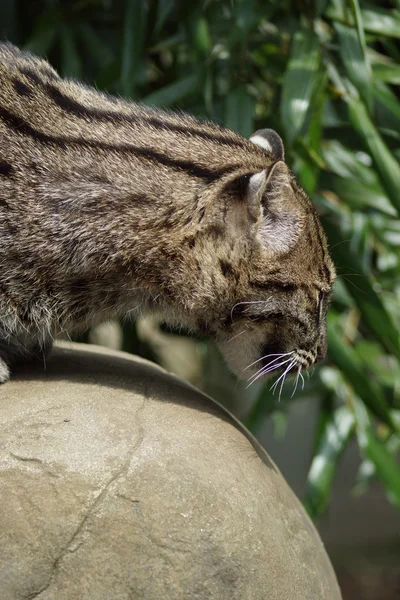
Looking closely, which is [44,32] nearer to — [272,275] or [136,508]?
[272,275]

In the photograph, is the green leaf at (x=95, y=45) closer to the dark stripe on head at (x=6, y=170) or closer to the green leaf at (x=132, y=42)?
the green leaf at (x=132, y=42)

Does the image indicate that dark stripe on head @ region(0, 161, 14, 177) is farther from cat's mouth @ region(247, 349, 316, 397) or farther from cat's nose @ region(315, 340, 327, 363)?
cat's nose @ region(315, 340, 327, 363)

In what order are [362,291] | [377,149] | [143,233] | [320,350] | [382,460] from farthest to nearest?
[382,460] → [362,291] → [377,149] → [320,350] → [143,233]

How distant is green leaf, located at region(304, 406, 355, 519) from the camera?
521 cm

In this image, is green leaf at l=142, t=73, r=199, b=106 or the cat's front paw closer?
the cat's front paw

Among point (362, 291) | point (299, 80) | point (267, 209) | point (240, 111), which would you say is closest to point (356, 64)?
point (299, 80)

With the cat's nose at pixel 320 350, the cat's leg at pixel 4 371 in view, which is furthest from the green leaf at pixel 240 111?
the cat's leg at pixel 4 371

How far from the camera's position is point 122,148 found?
12.3ft

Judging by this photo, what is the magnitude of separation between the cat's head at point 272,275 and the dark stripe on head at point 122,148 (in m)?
0.10

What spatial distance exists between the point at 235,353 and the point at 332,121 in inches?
84.0

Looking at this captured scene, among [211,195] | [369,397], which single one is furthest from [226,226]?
[369,397]

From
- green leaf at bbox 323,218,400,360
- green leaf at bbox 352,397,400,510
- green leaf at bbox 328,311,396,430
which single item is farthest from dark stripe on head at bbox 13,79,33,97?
green leaf at bbox 352,397,400,510

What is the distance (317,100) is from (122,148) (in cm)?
170

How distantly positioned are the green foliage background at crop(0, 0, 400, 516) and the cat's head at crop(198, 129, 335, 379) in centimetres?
114
